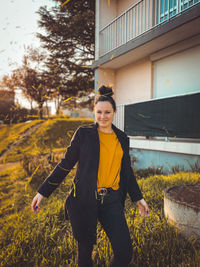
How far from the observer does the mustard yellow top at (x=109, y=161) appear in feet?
5.89

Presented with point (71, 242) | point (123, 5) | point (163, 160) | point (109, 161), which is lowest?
point (71, 242)

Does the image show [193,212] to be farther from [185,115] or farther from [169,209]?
[185,115]

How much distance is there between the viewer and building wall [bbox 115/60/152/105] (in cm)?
740

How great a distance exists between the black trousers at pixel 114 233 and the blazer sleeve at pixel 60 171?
400mm

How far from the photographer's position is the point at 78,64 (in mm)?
12688

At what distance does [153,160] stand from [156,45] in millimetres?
3778

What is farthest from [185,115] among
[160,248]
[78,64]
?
[78,64]

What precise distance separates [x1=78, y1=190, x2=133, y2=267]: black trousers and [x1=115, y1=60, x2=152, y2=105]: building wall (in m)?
6.15

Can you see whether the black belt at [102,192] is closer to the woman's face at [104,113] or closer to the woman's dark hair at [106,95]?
the woman's face at [104,113]

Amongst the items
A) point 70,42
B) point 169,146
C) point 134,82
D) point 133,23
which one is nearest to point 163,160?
point 169,146

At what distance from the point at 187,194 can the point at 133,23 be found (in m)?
7.07

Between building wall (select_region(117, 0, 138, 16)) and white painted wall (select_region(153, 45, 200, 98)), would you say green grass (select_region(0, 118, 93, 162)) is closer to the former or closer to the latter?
white painted wall (select_region(153, 45, 200, 98))

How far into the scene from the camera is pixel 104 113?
1.94 metres

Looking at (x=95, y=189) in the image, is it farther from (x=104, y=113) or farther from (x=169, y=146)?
(x=169, y=146)
